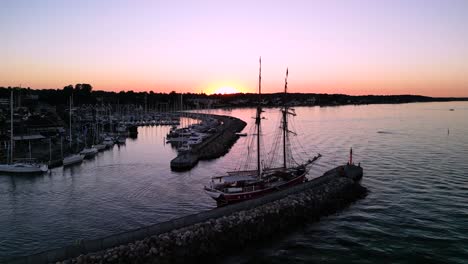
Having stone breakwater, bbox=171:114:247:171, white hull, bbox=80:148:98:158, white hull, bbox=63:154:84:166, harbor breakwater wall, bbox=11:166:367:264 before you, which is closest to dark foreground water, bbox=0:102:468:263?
harbor breakwater wall, bbox=11:166:367:264

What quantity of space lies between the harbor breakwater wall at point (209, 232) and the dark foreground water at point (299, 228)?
1.17 meters

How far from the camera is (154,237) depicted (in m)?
22.5

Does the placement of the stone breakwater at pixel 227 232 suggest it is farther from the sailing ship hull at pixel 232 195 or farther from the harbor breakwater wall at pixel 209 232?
the sailing ship hull at pixel 232 195

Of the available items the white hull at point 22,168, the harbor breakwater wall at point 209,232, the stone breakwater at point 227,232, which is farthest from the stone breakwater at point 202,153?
the stone breakwater at point 227,232

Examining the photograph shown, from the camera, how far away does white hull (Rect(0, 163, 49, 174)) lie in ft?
155

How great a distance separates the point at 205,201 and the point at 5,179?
25.4 m

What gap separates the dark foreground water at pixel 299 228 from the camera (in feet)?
80.0

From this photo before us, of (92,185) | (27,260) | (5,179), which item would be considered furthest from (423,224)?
(5,179)

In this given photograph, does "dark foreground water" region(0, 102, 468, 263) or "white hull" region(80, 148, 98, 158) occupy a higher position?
"white hull" region(80, 148, 98, 158)

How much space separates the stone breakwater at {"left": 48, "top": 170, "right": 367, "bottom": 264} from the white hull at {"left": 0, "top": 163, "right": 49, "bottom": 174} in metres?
31.8

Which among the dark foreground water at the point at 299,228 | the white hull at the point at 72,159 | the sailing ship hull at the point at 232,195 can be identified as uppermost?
the sailing ship hull at the point at 232,195

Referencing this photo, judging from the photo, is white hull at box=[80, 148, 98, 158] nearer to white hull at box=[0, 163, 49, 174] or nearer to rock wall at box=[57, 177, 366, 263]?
white hull at box=[0, 163, 49, 174]

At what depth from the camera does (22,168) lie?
155 ft

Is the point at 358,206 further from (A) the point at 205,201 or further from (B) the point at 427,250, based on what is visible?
(A) the point at 205,201
